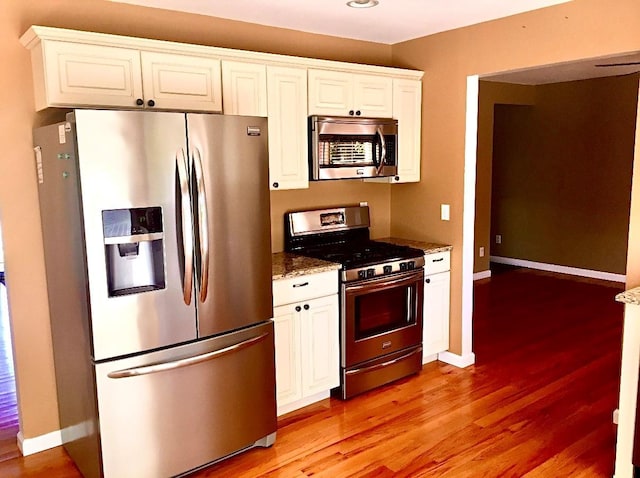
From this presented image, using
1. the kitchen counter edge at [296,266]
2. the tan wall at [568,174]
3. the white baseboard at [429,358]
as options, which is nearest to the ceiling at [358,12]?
the kitchen counter edge at [296,266]

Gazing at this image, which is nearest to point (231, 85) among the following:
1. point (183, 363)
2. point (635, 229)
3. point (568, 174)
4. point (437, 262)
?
point (183, 363)

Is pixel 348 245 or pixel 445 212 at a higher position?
pixel 445 212

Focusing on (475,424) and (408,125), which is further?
(408,125)

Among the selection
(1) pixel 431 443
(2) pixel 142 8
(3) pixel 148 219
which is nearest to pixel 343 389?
(1) pixel 431 443

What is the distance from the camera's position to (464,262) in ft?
12.9

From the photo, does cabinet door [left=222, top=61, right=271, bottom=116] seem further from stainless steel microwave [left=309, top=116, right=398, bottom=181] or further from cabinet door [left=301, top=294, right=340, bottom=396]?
cabinet door [left=301, top=294, right=340, bottom=396]

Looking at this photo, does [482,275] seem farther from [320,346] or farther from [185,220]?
[185,220]

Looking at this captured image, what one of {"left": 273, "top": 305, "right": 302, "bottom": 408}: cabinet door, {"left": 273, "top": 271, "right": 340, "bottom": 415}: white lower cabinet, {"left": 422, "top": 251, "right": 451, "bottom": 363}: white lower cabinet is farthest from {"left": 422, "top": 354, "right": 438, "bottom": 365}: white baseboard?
{"left": 273, "top": 305, "right": 302, "bottom": 408}: cabinet door

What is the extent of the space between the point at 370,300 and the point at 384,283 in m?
0.15

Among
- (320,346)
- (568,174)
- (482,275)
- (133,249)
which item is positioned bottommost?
(482,275)

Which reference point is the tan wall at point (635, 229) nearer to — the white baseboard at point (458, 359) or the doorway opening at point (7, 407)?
the white baseboard at point (458, 359)

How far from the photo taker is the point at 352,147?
3.69 meters

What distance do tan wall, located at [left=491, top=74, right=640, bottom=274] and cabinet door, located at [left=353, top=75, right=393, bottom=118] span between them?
150 inches

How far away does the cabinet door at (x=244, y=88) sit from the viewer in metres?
3.10
